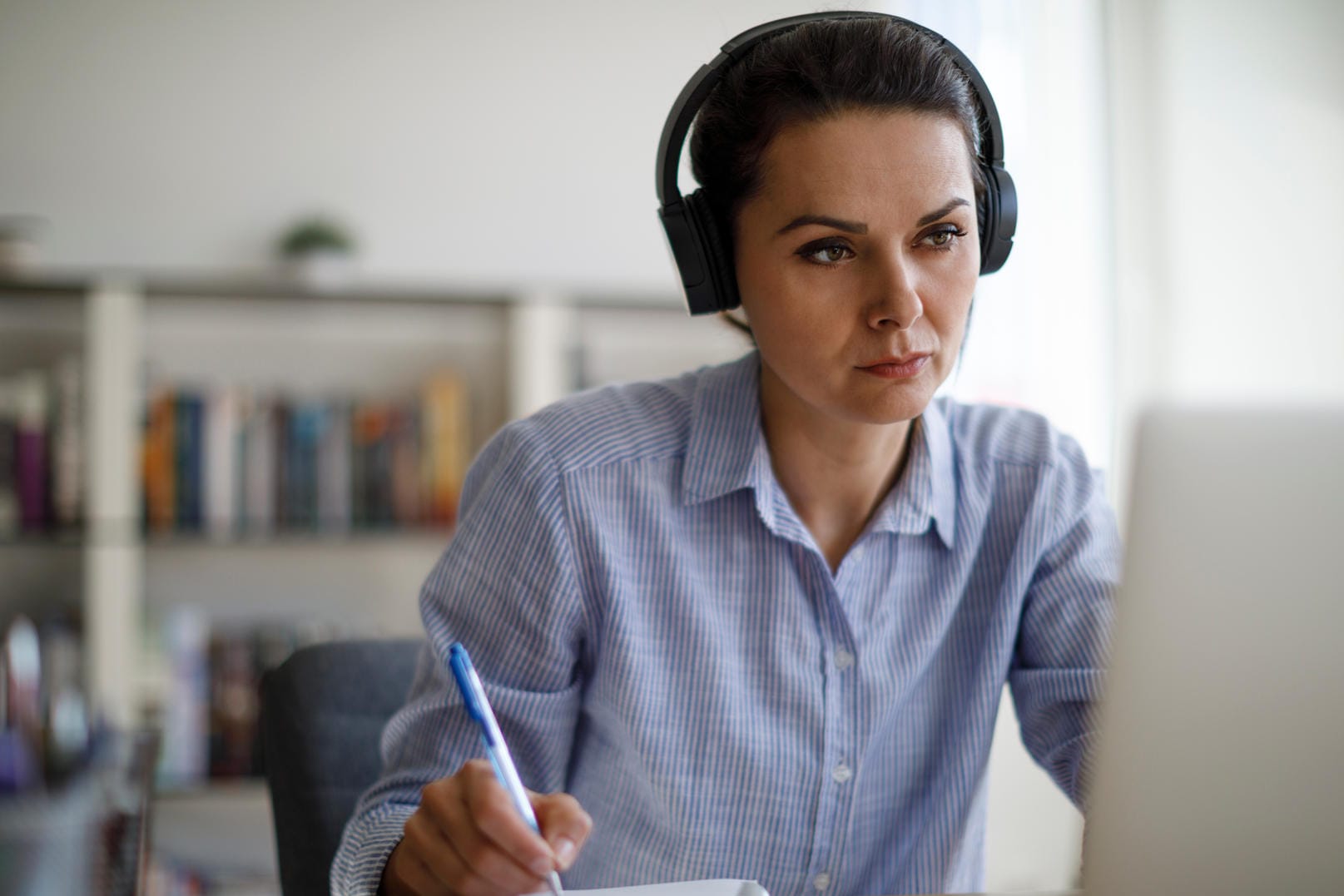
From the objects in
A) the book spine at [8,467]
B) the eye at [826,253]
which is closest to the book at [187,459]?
the book spine at [8,467]

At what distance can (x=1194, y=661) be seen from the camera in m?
0.46

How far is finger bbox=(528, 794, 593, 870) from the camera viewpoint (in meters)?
0.57

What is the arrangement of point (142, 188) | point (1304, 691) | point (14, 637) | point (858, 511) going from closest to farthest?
point (1304, 691) < point (858, 511) < point (14, 637) < point (142, 188)

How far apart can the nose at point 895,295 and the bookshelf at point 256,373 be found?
1554 mm

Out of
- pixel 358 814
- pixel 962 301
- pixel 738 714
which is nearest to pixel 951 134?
pixel 962 301

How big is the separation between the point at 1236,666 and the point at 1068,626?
50 cm

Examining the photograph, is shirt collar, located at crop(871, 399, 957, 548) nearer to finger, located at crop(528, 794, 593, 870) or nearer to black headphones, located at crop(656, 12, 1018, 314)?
black headphones, located at crop(656, 12, 1018, 314)

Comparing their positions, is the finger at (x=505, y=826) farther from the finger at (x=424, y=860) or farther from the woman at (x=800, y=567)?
the woman at (x=800, y=567)

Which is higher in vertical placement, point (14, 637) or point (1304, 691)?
point (1304, 691)

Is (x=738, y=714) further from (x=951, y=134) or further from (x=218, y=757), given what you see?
(x=218, y=757)

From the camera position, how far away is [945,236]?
0.86 meters

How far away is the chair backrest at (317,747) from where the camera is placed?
0.89 meters

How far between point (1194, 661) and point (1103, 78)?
5.33ft

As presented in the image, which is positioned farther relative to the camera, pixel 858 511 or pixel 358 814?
pixel 858 511
